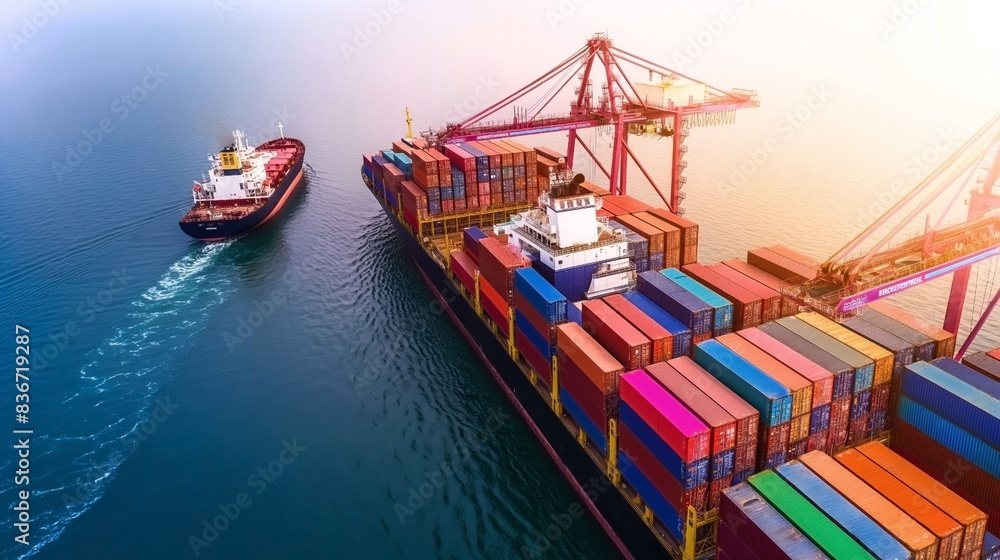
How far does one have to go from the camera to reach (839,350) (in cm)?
2144

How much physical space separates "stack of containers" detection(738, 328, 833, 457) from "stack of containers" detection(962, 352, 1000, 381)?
20.9ft

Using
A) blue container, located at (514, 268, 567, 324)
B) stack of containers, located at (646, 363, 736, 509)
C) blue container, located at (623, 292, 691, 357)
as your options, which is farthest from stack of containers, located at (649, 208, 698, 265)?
stack of containers, located at (646, 363, 736, 509)

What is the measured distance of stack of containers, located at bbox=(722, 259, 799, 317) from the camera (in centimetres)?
2620

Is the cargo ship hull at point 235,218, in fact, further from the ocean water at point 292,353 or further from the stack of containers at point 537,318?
the stack of containers at point 537,318

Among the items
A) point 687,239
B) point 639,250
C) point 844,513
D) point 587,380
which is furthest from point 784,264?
point 844,513

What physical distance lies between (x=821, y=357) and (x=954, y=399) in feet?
12.7

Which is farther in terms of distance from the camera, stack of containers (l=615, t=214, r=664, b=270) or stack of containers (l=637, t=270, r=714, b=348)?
stack of containers (l=615, t=214, r=664, b=270)

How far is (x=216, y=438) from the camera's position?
30.7 metres

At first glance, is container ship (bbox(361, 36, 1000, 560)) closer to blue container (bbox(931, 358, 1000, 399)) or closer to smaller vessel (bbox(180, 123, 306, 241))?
blue container (bbox(931, 358, 1000, 399))

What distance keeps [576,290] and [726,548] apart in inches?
636

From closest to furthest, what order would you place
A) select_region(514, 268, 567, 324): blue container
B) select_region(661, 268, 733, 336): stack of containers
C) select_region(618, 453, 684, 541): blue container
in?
select_region(618, 453, 684, 541): blue container < select_region(661, 268, 733, 336): stack of containers < select_region(514, 268, 567, 324): blue container

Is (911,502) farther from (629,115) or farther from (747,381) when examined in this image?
(629,115)

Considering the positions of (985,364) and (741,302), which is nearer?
(985,364)

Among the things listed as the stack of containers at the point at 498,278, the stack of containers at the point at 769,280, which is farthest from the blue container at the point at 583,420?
the stack of containers at the point at 769,280
